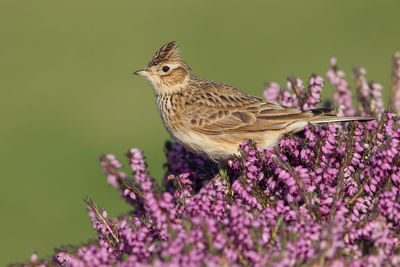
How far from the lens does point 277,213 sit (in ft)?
12.6

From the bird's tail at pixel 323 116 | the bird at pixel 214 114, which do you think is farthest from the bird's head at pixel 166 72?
the bird's tail at pixel 323 116

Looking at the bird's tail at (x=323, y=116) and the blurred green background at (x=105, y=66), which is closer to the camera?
the bird's tail at (x=323, y=116)

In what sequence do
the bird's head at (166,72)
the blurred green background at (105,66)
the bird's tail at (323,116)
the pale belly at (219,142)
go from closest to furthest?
the bird's tail at (323,116)
the pale belly at (219,142)
the bird's head at (166,72)
the blurred green background at (105,66)

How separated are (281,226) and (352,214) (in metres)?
0.73

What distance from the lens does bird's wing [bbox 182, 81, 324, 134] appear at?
6473mm

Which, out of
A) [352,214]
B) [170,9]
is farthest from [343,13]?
[352,214]

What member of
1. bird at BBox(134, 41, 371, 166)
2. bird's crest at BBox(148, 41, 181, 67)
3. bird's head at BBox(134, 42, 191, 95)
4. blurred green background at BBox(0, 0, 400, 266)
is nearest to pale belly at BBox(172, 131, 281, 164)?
bird at BBox(134, 41, 371, 166)

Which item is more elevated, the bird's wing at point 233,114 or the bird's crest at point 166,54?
the bird's crest at point 166,54

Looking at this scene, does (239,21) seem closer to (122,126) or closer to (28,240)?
(122,126)

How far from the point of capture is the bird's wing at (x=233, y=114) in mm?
6473

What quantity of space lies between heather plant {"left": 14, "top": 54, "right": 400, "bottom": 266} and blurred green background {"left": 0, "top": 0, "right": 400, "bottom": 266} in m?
7.95

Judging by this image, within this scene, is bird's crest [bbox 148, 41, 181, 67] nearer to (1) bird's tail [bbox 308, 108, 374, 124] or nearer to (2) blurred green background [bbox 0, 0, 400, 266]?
(1) bird's tail [bbox 308, 108, 374, 124]

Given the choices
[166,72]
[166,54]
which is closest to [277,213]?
[166,72]

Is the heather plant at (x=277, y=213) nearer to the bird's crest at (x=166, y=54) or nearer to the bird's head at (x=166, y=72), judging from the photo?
the bird's head at (x=166, y=72)
